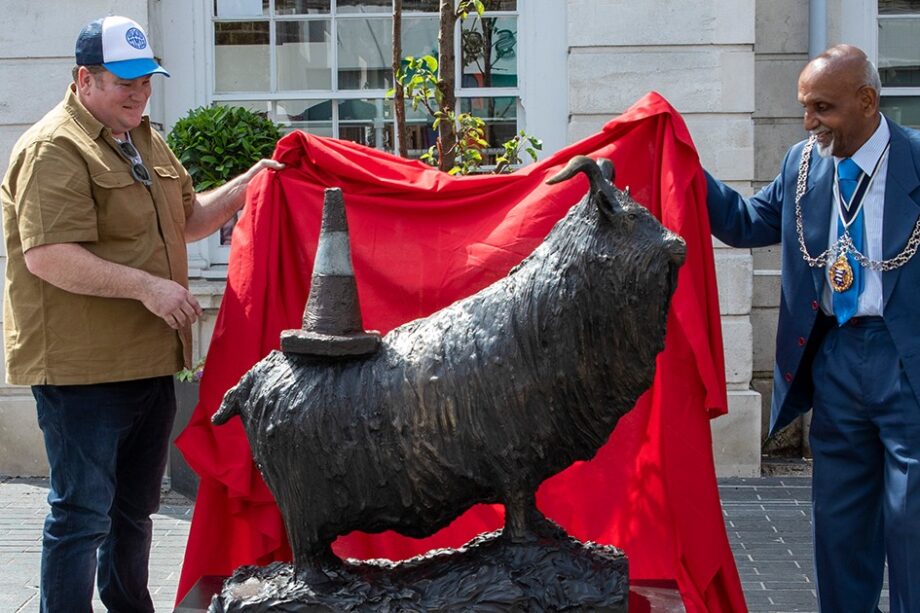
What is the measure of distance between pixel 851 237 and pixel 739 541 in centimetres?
234

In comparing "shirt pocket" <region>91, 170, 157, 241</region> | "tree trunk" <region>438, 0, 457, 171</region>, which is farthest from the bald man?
"shirt pocket" <region>91, 170, 157, 241</region>

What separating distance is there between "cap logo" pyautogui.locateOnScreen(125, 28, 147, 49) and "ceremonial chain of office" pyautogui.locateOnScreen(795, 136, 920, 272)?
198 centimetres

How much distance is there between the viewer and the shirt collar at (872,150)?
3.27 m

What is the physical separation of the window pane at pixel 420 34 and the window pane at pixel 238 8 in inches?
32.7

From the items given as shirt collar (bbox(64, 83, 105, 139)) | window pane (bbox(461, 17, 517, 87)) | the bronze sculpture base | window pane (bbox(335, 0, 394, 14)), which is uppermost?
window pane (bbox(335, 0, 394, 14))

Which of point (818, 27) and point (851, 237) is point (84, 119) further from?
point (818, 27)

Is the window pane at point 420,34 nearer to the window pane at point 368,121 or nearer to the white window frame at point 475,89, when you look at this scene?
the white window frame at point 475,89

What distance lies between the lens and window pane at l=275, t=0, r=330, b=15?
22.0 ft

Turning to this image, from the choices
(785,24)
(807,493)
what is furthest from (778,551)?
(785,24)

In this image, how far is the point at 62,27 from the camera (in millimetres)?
6262

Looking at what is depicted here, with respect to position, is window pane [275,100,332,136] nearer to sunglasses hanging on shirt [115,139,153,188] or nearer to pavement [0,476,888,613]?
pavement [0,476,888,613]

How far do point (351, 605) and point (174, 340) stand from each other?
3.99 ft

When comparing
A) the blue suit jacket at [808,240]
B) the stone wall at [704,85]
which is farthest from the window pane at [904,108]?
the blue suit jacket at [808,240]

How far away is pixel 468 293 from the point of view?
340 cm
